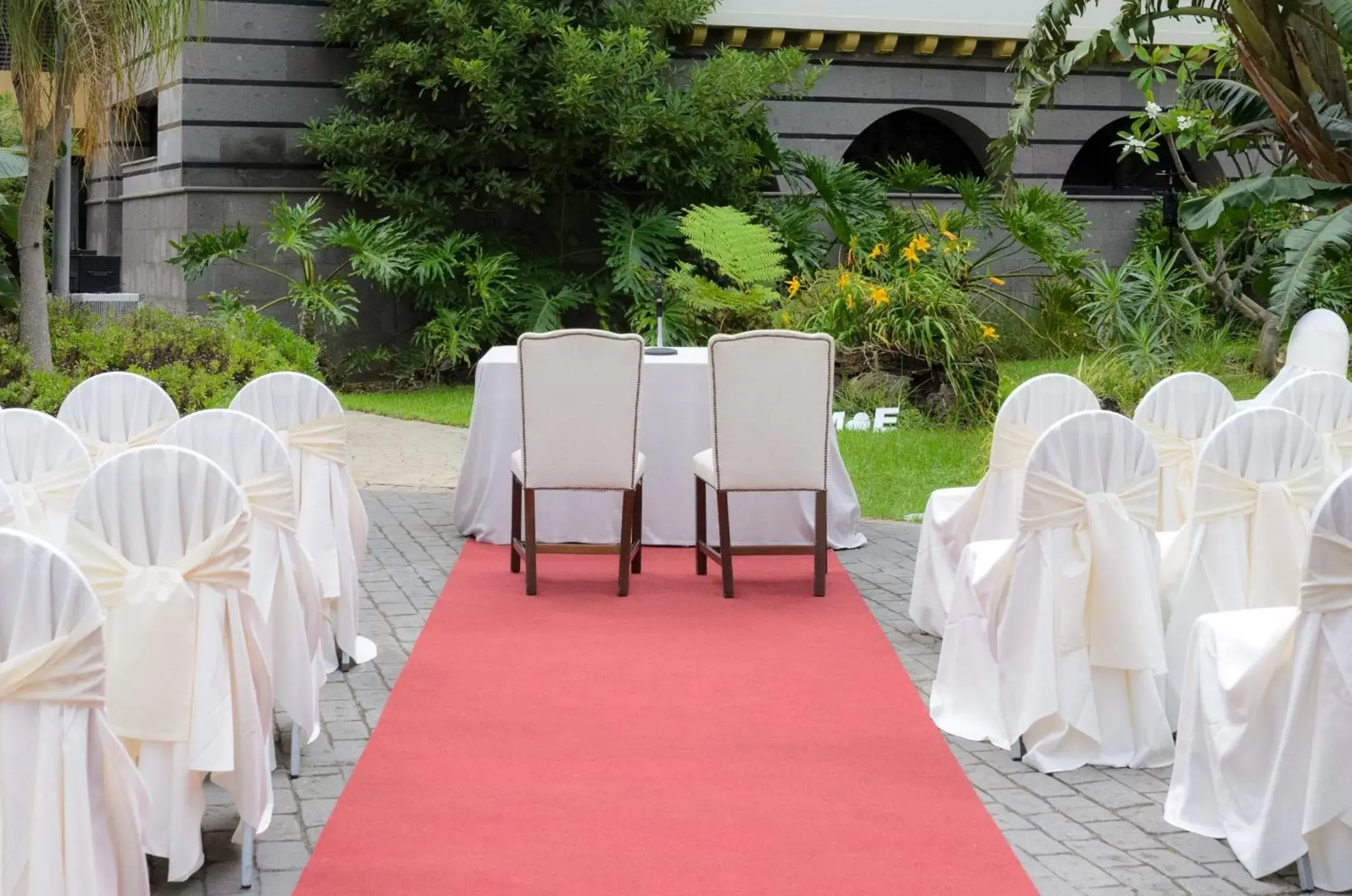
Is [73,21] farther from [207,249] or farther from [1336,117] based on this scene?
[1336,117]

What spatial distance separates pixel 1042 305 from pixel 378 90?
7885 mm

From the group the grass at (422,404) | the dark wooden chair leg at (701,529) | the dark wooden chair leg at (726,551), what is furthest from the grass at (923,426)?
the dark wooden chair leg at (726,551)

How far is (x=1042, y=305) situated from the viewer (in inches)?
714

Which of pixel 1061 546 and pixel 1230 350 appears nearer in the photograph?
pixel 1061 546

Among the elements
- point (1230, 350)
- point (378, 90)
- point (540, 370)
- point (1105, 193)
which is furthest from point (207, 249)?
point (1105, 193)

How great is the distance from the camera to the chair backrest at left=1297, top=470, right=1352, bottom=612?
4059mm

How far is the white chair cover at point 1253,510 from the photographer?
5145 millimetres

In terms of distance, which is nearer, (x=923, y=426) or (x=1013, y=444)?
(x=1013, y=444)

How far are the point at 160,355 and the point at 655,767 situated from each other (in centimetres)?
793

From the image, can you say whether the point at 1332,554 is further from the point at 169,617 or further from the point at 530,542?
the point at 530,542

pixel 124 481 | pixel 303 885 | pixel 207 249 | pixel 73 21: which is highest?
pixel 73 21

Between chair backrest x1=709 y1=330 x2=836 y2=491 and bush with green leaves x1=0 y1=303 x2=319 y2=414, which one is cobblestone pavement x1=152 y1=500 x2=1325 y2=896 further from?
bush with green leaves x1=0 y1=303 x2=319 y2=414

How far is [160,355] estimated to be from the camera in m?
11.9

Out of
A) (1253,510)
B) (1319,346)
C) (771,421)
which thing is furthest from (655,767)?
(1319,346)
